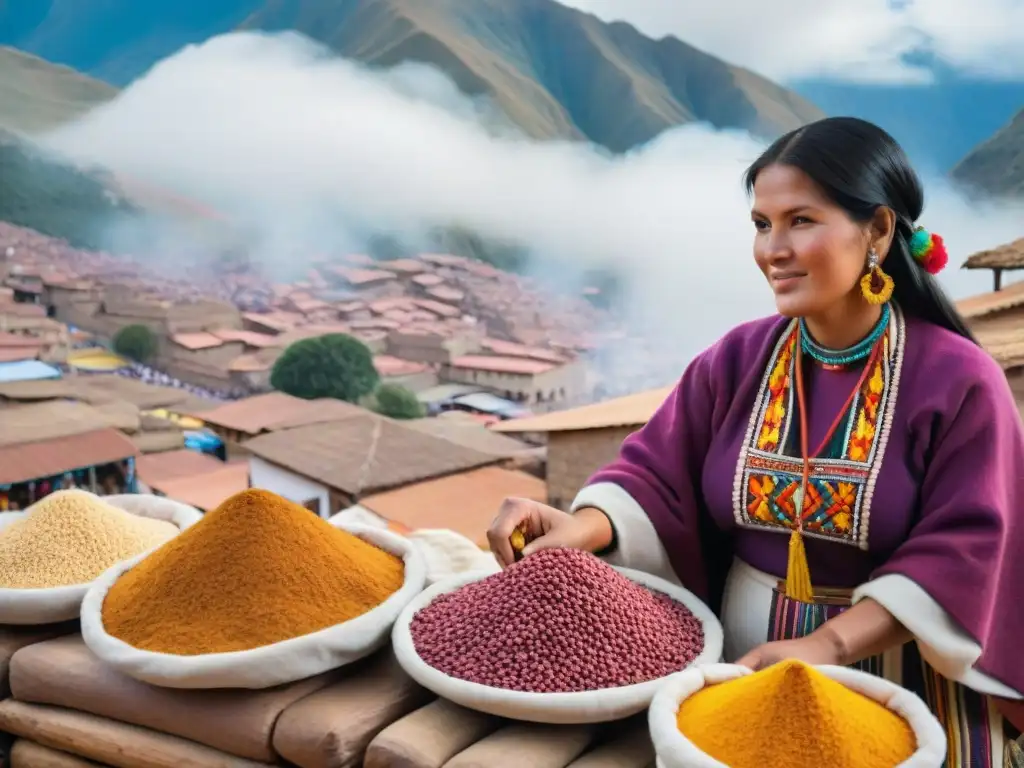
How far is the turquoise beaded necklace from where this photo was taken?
1028mm

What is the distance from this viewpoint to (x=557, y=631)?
2.94 ft

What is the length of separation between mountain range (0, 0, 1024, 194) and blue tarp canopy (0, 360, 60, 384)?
2.49 metres

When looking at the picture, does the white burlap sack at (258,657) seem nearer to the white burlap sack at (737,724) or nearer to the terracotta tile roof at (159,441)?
the white burlap sack at (737,724)

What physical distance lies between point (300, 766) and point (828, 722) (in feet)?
1.61

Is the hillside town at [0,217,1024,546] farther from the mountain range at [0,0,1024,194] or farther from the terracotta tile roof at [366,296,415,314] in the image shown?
the mountain range at [0,0,1024,194]

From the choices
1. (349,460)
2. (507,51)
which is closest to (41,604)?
(349,460)

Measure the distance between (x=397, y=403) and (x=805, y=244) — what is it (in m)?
9.49

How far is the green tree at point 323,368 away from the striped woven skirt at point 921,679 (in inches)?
371

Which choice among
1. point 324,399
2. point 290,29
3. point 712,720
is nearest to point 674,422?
point 712,720

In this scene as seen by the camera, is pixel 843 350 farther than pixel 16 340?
No

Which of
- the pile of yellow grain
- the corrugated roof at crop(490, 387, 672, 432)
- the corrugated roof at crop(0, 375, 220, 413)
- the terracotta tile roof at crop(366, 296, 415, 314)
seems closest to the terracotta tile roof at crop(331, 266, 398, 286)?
the terracotta tile roof at crop(366, 296, 415, 314)

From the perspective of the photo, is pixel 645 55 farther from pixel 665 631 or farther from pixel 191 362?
pixel 665 631

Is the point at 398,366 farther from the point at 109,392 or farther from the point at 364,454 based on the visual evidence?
the point at 364,454

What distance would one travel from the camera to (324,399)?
32.8 ft
